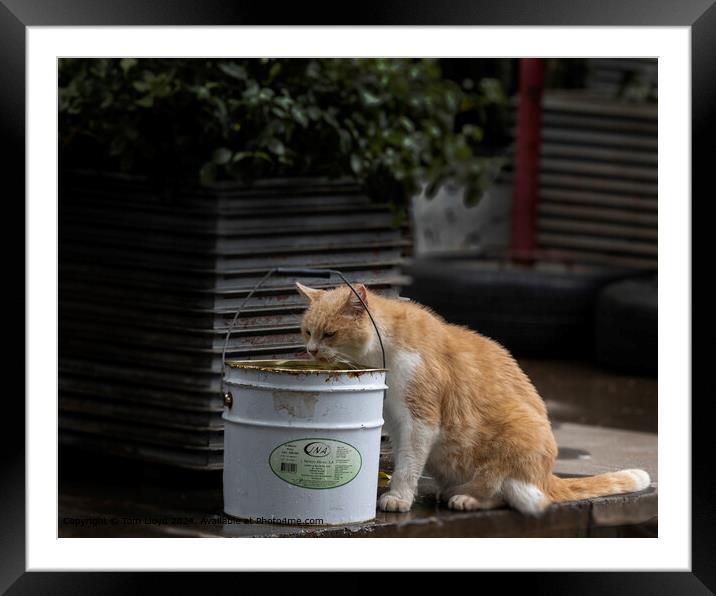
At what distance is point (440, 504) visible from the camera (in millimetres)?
4184

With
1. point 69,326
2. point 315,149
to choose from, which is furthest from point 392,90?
point 69,326

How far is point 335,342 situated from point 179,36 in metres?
1.16

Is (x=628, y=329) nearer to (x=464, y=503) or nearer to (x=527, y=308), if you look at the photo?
(x=527, y=308)

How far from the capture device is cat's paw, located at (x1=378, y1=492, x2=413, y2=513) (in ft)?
13.3

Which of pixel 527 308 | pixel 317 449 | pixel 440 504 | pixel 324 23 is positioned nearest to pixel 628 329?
pixel 527 308

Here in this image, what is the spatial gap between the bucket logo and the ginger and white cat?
1.10ft

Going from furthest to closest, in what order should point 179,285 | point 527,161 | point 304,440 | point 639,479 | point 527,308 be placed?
point 527,161 < point 527,308 < point 179,285 < point 639,479 < point 304,440

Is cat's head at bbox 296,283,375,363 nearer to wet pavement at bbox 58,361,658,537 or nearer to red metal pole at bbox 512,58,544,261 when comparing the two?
wet pavement at bbox 58,361,658,537

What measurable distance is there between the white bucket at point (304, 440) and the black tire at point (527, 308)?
13.9 feet

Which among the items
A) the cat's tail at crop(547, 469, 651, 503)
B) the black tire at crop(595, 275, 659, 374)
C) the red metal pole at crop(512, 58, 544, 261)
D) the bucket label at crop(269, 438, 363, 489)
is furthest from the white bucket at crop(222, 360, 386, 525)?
the red metal pole at crop(512, 58, 544, 261)

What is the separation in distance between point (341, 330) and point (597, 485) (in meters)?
1.05

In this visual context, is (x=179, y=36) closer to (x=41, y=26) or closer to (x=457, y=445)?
(x=41, y=26)

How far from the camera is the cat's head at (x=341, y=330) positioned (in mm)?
4098

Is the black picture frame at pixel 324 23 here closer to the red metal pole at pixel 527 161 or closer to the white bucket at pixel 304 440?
the white bucket at pixel 304 440
